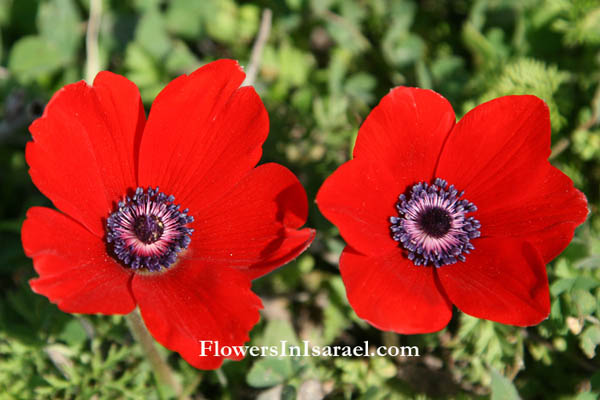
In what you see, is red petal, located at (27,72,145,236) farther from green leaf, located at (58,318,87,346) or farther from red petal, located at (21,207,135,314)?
green leaf, located at (58,318,87,346)

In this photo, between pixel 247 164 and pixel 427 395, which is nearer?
pixel 247 164

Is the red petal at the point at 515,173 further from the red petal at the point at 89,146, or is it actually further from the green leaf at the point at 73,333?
the green leaf at the point at 73,333

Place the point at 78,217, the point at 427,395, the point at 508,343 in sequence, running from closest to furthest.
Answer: the point at 78,217 < the point at 508,343 < the point at 427,395

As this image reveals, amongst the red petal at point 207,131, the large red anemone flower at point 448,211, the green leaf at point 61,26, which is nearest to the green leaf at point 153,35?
the green leaf at point 61,26

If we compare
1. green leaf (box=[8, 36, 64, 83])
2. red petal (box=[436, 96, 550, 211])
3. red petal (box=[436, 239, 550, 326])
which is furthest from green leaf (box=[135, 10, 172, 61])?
red petal (box=[436, 239, 550, 326])

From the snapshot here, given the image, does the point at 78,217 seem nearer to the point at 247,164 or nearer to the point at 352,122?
the point at 247,164

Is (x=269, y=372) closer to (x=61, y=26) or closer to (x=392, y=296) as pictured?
(x=392, y=296)

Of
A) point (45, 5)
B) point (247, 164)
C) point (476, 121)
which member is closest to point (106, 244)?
point (247, 164)
